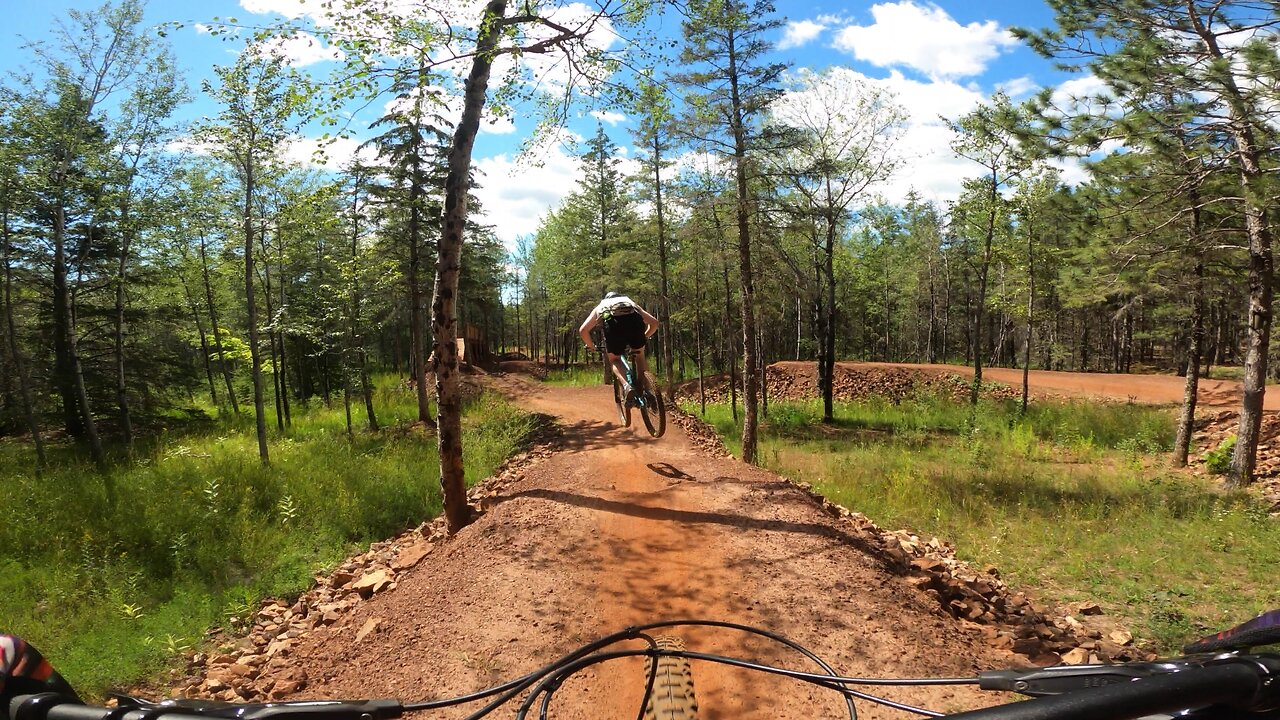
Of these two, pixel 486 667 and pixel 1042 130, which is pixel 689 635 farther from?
pixel 1042 130

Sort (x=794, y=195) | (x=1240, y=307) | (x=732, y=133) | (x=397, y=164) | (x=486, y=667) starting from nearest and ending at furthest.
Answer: (x=486, y=667), (x=732, y=133), (x=1240, y=307), (x=397, y=164), (x=794, y=195)

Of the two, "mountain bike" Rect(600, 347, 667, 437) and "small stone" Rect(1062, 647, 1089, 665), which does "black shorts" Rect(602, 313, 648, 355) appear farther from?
"small stone" Rect(1062, 647, 1089, 665)

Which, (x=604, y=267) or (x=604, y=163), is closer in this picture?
(x=604, y=267)

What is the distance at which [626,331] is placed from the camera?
8.85 meters

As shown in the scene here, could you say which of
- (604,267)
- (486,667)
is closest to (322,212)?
(604,267)

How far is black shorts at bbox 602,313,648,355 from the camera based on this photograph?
28.9 feet

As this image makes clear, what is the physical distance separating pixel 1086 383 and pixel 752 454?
19.7 m

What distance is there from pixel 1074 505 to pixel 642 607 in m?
9.78

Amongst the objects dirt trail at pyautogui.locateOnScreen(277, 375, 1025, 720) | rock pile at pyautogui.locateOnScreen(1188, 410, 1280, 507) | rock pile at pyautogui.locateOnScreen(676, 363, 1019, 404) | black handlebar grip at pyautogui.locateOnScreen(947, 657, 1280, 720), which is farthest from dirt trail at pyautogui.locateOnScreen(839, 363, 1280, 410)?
black handlebar grip at pyautogui.locateOnScreen(947, 657, 1280, 720)

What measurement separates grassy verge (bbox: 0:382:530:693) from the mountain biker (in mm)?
4176

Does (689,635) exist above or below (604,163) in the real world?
below

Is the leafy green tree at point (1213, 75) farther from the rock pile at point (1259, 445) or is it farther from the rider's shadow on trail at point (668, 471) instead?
the rider's shadow on trail at point (668, 471)

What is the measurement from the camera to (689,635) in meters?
4.73

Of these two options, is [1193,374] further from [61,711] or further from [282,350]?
[282,350]
